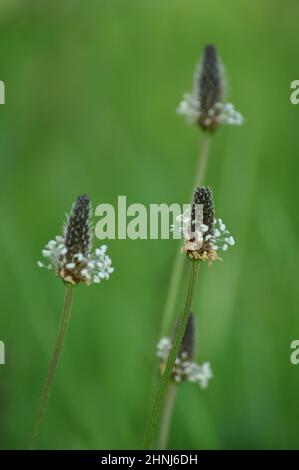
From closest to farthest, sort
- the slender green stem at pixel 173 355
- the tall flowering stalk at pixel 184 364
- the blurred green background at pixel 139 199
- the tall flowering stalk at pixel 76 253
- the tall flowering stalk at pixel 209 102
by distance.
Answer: the slender green stem at pixel 173 355 → the tall flowering stalk at pixel 76 253 → the tall flowering stalk at pixel 184 364 → the tall flowering stalk at pixel 209 102 → the blurred green background at pixel 139 199

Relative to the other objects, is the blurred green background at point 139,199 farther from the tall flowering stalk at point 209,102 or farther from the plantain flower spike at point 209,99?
the plantain flower spike at point 209,99

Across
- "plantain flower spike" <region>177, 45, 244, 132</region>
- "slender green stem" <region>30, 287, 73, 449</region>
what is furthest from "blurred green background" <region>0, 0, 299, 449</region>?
"slender green stem" <region>30, 287, 73, 449</region>

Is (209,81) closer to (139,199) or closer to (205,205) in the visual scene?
(205,205)

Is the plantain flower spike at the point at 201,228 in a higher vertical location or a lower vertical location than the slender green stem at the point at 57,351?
higher

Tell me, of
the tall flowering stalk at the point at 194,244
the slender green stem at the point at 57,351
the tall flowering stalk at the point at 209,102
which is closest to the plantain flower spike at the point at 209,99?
the tall flowering stalk at the point at 209,102

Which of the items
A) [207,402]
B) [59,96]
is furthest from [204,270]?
[59,96]

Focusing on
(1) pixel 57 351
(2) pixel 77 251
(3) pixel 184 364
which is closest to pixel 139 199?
(3) pixel 184 364

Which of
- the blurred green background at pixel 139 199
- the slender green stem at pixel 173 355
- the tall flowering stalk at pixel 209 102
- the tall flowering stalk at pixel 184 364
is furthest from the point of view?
the blurred green background at pixel 139 199

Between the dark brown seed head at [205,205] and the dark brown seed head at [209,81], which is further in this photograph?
the dark brown seed head at [209,81]

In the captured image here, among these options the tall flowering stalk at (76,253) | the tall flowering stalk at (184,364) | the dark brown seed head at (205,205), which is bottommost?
the tall flowering stalk at (184,364)
